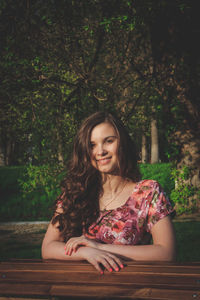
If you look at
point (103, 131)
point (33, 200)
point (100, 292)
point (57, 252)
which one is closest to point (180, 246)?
point (103, 131)

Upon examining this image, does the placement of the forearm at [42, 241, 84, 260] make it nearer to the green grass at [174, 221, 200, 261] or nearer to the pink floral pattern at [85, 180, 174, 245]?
the pink floral pattern at [85, 180, 174, 245]

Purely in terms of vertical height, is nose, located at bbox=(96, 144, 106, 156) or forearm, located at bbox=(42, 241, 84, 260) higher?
nose, located at bbox=(96, 144, 106, 156)

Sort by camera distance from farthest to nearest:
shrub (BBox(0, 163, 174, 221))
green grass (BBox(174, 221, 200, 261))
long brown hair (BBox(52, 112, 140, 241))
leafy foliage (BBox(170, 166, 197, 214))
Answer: shrub (BBox(0, 163, 174, 221)) < leafy foliage (BBox(170, 166, 197, 214)) < green grass (BBox(174, 221, 200, 261)) < long brown hair (BBox(52, 112, 140, 241))

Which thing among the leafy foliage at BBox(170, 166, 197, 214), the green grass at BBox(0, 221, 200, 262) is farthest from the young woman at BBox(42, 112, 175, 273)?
the leafy foliage at BBox(170, 166, 197, 214)

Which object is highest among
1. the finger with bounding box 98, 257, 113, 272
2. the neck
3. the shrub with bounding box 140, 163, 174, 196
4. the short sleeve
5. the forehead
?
the forehead

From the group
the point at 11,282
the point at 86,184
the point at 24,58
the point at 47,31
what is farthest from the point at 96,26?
the point at 11,282

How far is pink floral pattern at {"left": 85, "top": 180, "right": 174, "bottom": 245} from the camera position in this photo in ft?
7.64

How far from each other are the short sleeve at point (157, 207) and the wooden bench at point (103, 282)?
1.76 ft

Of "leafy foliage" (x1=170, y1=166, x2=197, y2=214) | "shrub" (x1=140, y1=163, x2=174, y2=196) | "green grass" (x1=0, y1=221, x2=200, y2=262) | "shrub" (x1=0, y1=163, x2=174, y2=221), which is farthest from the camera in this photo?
"shrub" (x1=140, y1=163, x2=174, y2=196)

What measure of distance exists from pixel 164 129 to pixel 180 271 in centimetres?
588

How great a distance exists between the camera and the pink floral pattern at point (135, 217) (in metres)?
2.33

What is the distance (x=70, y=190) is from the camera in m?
2.77

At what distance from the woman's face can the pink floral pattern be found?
29 centimetres

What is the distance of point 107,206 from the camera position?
8.62 ft
